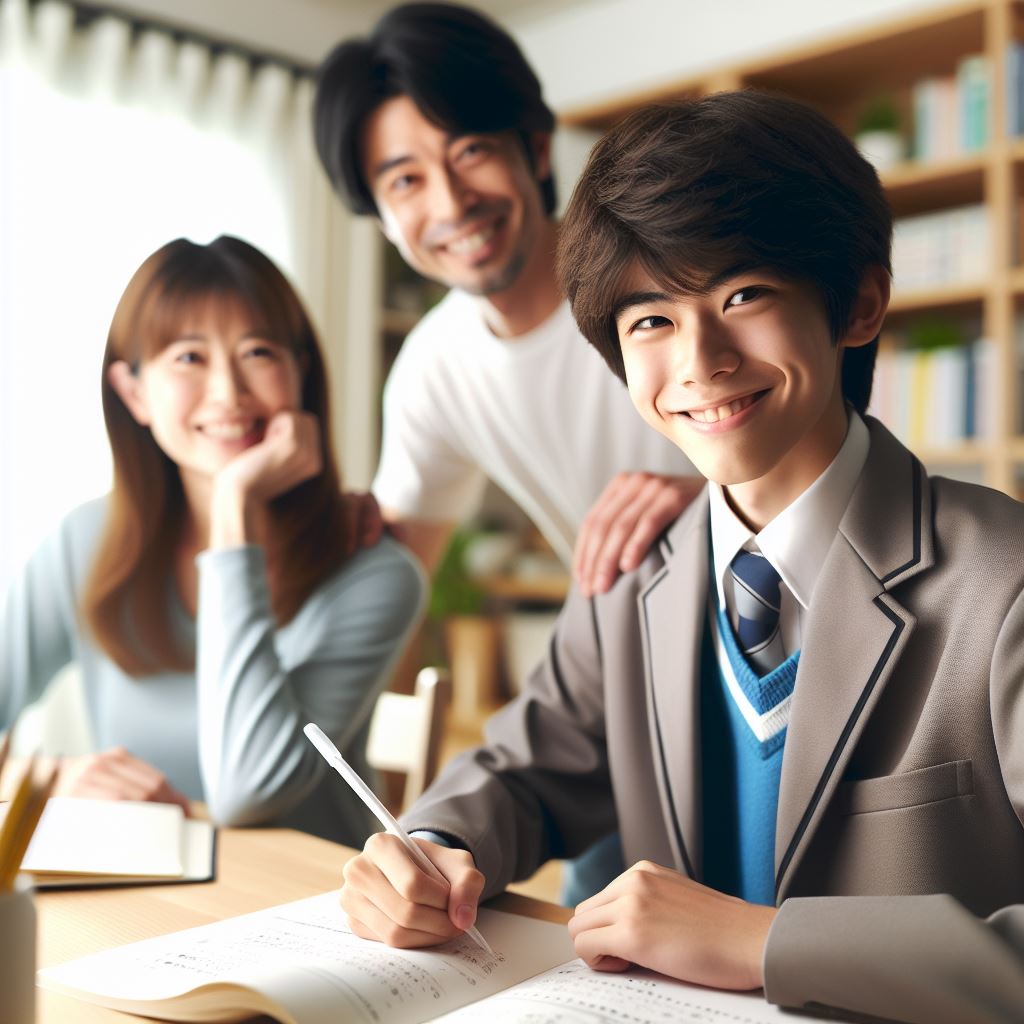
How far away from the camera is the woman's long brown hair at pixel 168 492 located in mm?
1515

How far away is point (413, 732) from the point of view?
5.57ft

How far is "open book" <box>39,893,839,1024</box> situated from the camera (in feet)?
2.36

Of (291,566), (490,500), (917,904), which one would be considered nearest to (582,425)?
(291,566)

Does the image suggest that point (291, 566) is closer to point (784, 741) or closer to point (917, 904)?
point (784, 741)

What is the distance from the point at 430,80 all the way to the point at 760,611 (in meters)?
1.00

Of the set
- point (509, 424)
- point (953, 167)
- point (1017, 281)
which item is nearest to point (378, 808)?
point (509, 424)

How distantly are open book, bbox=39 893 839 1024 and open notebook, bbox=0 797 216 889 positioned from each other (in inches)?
8.0

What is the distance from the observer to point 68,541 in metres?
1.63

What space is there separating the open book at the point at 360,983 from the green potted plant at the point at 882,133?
9.45 feet

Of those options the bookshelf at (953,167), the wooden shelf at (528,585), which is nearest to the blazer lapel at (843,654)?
the bookshelf at (953,167)

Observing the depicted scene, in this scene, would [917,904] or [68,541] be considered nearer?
[917,904]

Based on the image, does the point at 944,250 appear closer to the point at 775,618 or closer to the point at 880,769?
the point at 775,618

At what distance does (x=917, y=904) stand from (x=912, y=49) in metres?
3.08

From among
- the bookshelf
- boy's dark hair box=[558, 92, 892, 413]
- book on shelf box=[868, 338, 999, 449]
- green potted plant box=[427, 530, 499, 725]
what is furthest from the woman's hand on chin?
green potted plant box=[427, 530, 499, 725]
